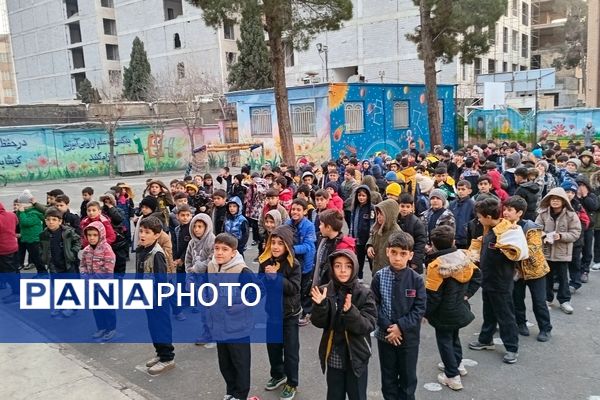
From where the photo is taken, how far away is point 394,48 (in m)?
36.8

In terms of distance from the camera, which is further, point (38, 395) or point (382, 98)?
point (382, 98)

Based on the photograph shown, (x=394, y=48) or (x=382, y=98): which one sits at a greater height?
(x=394, y=48)

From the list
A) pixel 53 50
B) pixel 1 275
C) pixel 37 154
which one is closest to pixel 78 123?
pixel 37 154

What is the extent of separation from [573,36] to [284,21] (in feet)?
140

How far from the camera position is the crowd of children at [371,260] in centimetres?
361

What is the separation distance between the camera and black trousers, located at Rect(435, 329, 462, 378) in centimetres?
414

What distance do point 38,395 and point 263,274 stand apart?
94.3 inches

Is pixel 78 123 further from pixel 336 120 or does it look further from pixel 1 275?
pixel 1 275

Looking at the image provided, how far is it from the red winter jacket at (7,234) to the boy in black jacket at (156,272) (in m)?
2.99

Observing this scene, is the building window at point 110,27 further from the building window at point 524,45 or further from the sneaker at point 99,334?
the sneaker at point 99,334

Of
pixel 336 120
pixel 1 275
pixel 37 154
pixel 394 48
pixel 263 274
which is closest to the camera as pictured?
pixel 263 274

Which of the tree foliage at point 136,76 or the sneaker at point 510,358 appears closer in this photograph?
the sneaker at point 510,358

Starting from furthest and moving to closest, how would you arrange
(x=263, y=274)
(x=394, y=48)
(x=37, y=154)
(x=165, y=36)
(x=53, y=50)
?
1. (x=53, y=50)
2. (x=165, y=36)
3. (x=394, y=48)
4. (x=37, y=154)
5. (x=263, y=274)

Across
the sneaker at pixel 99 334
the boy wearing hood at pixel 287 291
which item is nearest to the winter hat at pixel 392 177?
the boy wearing hood at pixel 287 291
